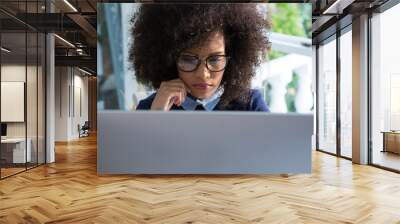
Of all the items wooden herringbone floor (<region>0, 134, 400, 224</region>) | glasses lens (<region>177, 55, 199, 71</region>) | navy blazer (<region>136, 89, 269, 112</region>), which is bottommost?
wooden herringbone floor (<region>0, 134, 400, 224</region>)

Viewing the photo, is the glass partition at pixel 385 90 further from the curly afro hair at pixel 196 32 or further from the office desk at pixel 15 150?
the office desk at pixel 15 150

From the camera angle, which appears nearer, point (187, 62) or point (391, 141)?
point (187, 62)

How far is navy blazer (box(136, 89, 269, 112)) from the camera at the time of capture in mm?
6121

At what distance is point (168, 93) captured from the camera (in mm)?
6086

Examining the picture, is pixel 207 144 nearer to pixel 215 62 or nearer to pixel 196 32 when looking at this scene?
pixel 215 62

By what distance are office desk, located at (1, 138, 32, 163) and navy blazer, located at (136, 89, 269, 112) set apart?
2346 millimetres

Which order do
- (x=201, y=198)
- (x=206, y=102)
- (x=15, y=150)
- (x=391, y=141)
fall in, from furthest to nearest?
(x=391, y=141), (x=15, y=150), (x=206, y=102), (x=201, y=198)

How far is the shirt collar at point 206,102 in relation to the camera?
6.14 metres

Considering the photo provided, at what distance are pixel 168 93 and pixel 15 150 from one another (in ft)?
9.89

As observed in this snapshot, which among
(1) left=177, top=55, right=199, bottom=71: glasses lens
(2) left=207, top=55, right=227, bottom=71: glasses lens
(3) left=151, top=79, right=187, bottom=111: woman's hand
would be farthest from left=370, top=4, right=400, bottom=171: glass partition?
(3) left=151, top=79, right=187, bottom=111: woman's hand

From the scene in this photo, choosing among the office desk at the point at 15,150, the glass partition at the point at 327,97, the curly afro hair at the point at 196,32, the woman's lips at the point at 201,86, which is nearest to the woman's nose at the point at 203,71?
the woman's lips at the point at 201,86

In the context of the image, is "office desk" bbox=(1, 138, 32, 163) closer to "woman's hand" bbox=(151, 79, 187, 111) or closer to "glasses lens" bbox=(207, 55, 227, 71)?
"woman's hand" bbox=(151, 79, 187, 111)

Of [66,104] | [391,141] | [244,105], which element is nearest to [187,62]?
[244,105]

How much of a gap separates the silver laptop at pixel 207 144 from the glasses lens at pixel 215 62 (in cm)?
75
